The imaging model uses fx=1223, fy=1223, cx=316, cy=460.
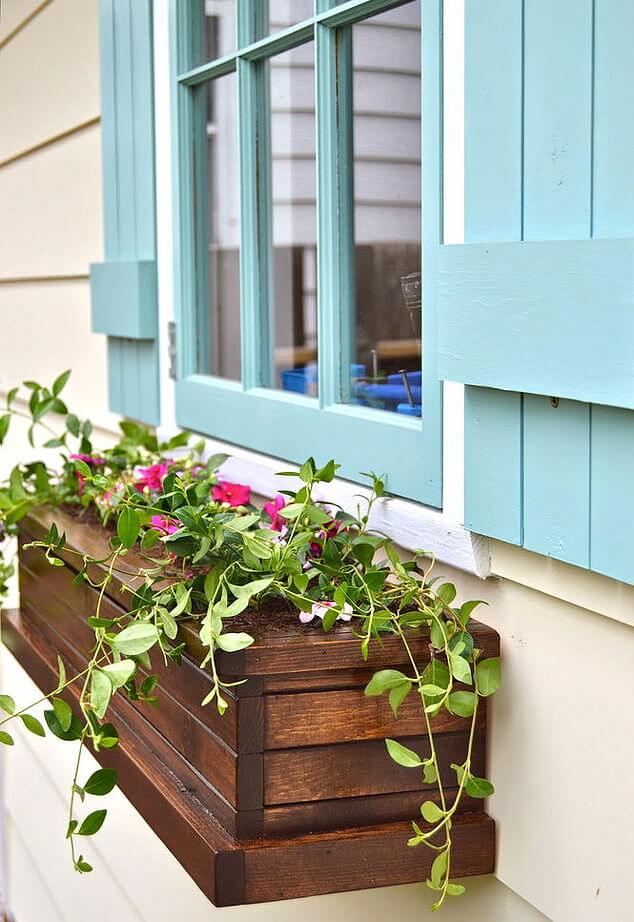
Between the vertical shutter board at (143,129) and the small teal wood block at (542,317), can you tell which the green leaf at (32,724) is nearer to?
the small teal wood block at (542,317)

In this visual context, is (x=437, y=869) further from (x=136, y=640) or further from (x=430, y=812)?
(x=136, y=640)

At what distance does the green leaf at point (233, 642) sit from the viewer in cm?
108

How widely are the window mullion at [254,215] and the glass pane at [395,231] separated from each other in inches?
5.9

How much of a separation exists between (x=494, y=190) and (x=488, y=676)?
46 centimetres

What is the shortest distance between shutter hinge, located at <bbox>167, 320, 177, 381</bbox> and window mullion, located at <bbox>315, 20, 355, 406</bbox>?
1.83 ft

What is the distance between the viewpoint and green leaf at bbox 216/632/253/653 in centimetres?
108

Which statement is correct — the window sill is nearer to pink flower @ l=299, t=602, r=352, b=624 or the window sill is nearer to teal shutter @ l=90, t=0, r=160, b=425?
pink flower @ l=299, t=602, r=352, b=624

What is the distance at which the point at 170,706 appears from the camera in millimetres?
1341

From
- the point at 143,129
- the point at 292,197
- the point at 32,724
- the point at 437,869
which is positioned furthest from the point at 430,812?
the point at 292,197

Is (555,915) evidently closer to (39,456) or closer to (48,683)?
(48,683)

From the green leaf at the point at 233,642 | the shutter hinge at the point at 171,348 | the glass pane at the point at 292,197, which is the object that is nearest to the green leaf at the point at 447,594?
the green leaf at the point at 233,642

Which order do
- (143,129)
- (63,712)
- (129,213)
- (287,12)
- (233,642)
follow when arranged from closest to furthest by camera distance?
(233,642) < (63,712) < (287,12) < (143,129) < (129,213)

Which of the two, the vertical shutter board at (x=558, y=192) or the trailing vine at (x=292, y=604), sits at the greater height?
the vertical shutter board at (x=558, y=192)

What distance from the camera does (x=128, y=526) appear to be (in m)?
1.21
